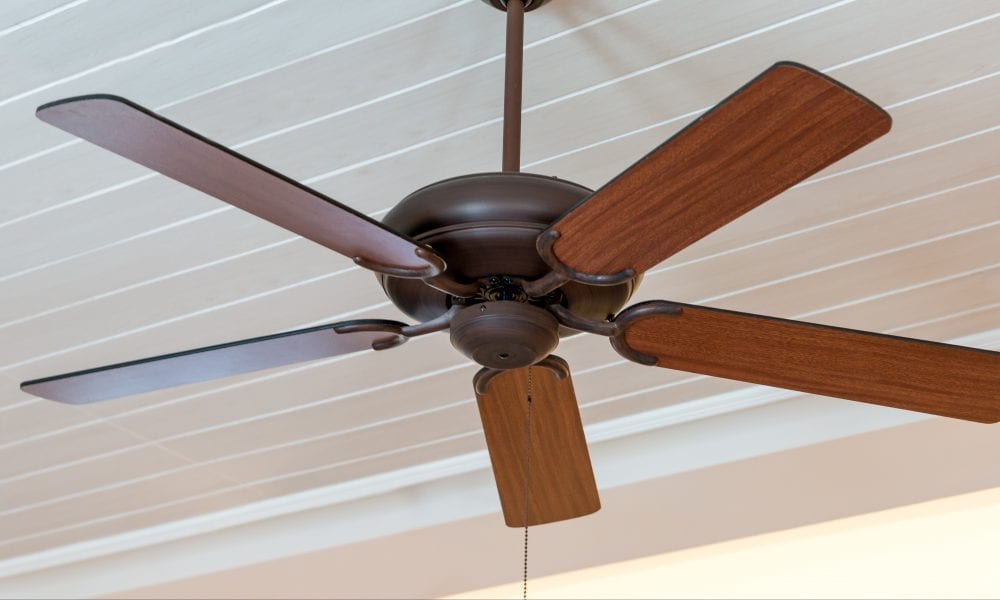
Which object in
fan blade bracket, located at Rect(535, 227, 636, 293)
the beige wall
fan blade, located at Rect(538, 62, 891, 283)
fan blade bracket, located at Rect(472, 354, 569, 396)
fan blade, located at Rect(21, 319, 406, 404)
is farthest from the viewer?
the beige wall

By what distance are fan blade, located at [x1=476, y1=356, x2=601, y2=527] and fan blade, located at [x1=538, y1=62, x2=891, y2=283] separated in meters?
0.31

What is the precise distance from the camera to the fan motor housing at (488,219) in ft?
3.90

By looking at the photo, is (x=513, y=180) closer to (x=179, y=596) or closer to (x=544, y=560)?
(x=544, y=560)

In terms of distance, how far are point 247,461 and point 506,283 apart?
1.55 meters

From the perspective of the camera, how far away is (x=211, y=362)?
129cm

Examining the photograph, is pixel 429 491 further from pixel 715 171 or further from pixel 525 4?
pixel 715 171

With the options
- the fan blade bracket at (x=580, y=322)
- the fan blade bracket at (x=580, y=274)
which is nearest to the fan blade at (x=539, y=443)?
the fan blade bracket at (x=580, y=322)

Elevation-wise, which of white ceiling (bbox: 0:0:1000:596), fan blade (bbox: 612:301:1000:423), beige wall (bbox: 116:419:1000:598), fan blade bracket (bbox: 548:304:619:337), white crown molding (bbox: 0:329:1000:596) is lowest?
fan blade (bbox: 612:301:1000:423)

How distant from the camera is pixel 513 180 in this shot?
1.20 meters

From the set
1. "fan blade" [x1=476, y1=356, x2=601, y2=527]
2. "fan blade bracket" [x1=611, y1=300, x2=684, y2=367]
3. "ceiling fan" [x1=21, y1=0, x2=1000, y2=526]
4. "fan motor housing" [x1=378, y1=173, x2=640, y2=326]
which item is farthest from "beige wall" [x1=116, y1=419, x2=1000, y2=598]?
"fan motor housing" [x1=378, y1=173, x2=640, y2=326]

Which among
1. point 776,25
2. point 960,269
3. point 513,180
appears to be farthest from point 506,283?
point 960,269

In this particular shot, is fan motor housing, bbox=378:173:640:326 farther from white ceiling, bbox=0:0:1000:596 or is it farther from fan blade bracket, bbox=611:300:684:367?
white ceiling, bbox=0:0:1000:596

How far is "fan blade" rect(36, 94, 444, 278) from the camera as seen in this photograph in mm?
928

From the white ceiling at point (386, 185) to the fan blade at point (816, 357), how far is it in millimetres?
502
